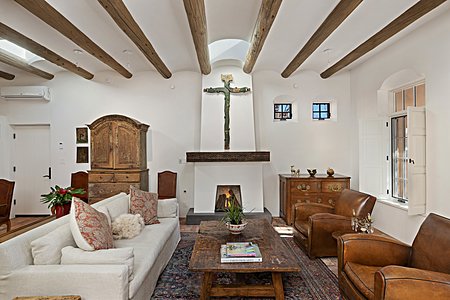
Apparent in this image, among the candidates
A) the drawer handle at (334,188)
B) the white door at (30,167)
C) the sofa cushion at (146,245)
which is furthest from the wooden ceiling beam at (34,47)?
the drawer handle at (334,188)

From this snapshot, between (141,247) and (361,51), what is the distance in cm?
408

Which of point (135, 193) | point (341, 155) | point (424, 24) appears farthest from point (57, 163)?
point (424, 24)

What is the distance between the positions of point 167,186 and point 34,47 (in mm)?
3043

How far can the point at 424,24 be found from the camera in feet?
12.8

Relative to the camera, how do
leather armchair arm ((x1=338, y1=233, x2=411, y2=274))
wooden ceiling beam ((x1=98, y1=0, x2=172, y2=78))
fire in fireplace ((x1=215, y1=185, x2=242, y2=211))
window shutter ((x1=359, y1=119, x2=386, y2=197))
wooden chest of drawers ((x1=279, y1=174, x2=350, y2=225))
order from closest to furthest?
1. leather armchair arm ((x1=338, y1=233, x2=411, y2=274))
2. wooden ceiling beam ((x1=98, y1=0, x2=172, y2=78))
3. window shutter ((x1=359, y1=119, x2=386, y2=197))
4. wooden chest of drawers ((x1=279, y1=174, x2=350, y2=225))
5. fire in fireplace ((x1=215, y1=185, x2=242, y2=211))

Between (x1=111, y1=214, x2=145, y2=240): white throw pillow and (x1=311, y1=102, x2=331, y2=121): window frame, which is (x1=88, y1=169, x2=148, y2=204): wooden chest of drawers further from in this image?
(x1=311, y1=102, x2=331, y2=121): window frame

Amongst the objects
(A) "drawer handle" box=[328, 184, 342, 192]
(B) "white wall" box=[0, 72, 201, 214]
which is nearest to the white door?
(B) "white wall" box=[0, 72, 201, 214]

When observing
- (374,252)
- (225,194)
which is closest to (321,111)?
A: (225,194)

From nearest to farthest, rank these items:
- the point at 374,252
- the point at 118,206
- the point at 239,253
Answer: the point at 374,252 → the point at 239,253 → the point at 118,206

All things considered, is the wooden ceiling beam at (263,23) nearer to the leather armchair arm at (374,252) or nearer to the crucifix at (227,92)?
the crucifix at (227,92)

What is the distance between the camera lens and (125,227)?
3188 mm

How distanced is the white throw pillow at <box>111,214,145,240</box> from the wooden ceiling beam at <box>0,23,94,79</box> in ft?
8.93

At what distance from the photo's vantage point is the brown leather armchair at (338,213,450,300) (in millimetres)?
1848

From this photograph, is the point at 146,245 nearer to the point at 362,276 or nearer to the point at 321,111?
the point at 362,276
